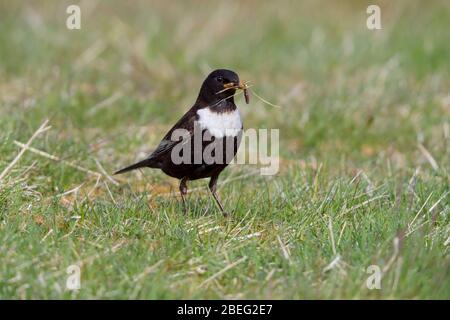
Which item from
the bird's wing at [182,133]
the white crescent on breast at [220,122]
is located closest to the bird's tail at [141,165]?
the bird's wing at [182,133]

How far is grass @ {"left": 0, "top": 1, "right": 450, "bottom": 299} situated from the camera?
3758 millimetres

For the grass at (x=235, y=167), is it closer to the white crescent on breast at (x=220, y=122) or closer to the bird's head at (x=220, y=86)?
the white crescent on breast at (x=220, y=122)

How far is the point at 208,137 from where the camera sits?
4805mm

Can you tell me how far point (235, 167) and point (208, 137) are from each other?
3.24 ft

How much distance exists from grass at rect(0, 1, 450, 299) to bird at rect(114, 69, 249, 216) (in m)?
0.22

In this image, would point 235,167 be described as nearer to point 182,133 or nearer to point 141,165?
point 141,165

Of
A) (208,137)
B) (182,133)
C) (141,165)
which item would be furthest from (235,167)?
(208,137)

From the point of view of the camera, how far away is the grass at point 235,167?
376 centimetres

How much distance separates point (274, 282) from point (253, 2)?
8115 mm

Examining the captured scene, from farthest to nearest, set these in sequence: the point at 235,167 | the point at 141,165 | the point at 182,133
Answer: the point at 235,167 < the point at 141,165 < the point at 182,133

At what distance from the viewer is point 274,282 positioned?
3738 millimetres

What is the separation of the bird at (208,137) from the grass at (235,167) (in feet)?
0.72
